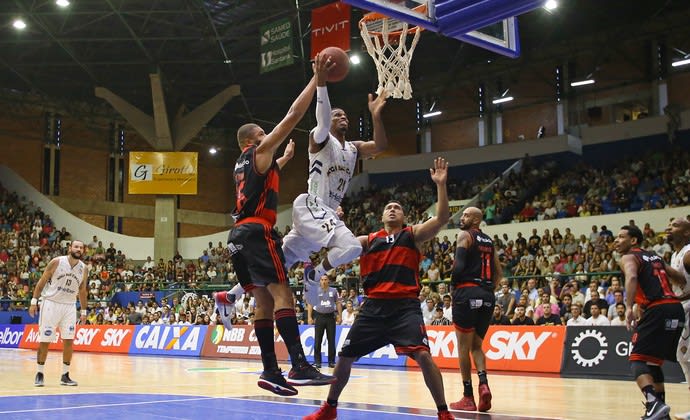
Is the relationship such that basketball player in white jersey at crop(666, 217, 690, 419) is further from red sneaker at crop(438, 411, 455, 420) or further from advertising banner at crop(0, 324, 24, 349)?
advertising banner at crop(0, 324, 24, 349)

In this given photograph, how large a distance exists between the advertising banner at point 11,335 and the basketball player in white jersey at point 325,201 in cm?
2083

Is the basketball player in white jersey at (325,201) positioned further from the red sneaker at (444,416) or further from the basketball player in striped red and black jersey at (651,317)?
the basketball player in striped red and black jersey at (651,317)

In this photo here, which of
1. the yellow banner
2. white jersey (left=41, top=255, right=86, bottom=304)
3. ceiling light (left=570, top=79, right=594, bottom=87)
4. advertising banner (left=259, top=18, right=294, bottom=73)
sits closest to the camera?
white jersey (left=41, top=255, right=86, bottom=304)

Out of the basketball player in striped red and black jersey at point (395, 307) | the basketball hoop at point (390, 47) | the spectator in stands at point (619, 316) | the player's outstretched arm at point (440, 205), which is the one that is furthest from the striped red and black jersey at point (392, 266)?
the spectator in stands at point (619, 316)

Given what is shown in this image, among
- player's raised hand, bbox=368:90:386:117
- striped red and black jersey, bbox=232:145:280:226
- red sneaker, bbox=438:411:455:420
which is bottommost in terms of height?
red sneaker, bbox=438:411:455:420

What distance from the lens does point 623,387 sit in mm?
10891

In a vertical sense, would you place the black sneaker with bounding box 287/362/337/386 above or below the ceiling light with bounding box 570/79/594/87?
below

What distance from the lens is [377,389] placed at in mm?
10477

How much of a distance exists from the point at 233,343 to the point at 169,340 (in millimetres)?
2557

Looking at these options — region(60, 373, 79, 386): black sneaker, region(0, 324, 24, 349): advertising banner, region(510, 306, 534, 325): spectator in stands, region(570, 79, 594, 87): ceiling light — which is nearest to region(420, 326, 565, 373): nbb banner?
region(510, 306, 534, 325): spectator in stands

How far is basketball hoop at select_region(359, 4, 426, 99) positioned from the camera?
11.1 m

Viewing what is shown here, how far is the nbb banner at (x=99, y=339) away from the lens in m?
21.9

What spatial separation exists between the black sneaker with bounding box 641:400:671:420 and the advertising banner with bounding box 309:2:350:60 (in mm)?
14656

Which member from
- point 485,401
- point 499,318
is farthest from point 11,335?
point 485,401
